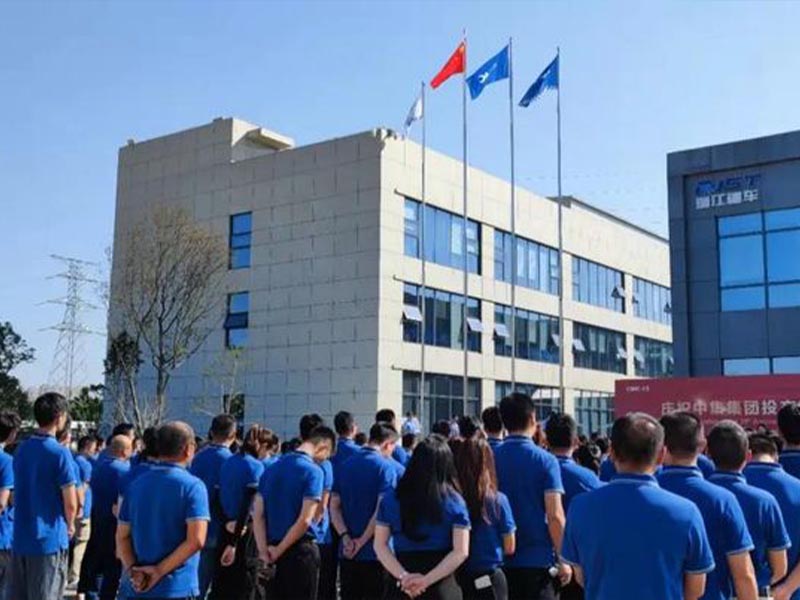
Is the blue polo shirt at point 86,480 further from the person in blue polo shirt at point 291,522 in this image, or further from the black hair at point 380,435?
the black hair at point 380,435

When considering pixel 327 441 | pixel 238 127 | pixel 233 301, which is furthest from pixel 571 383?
pixel 327 441

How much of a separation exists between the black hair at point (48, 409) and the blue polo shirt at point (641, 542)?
4.19 meters

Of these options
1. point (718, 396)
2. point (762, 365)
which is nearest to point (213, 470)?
point (718, 396)

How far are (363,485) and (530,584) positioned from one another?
5.59 feet

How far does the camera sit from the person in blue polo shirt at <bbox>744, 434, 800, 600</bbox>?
4625 millimetres

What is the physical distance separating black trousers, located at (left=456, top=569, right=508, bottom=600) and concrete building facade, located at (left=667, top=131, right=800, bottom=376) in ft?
65.9

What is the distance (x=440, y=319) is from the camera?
3155cm

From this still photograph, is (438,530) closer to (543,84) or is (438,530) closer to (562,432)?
(562,432)

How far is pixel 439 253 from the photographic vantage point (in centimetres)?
3189

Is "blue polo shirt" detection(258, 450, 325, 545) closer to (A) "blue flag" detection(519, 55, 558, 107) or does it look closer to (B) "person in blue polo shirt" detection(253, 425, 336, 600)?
(B) "person in blue polo shirt" detection(253, 425, 336, 600)

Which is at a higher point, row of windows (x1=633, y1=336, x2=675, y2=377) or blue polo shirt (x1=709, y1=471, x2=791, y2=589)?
row of windows (x1=633, y1=336, x2=675, y2=377)

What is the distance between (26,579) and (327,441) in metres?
2.29

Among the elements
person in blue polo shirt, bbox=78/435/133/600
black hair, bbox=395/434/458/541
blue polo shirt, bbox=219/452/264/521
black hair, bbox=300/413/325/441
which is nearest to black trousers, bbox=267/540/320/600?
black hair, bbox=300/413/325/441

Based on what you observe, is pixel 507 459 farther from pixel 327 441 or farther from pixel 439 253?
pixel 439 253
